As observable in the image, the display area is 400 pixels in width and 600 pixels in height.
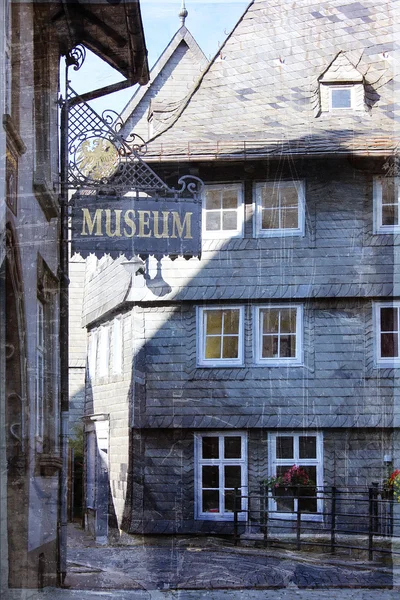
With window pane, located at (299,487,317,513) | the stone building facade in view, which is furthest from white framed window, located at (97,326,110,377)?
window pane, located at (299,487,317,513)

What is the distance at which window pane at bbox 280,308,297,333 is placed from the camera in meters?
4.08

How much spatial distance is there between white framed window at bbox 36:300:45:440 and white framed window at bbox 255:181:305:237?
101 cm

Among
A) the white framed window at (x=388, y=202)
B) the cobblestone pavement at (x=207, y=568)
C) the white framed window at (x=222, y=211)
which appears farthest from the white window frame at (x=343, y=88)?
the cobblestone pavement at (x=207, y=568)

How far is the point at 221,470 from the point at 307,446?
0.39m

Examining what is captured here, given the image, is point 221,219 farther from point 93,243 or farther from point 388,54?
point 388,54

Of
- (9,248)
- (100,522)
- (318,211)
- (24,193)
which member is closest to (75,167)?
(24,193)

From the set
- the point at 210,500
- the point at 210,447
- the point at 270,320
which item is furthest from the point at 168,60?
the point at 210,500

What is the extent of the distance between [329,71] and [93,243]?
1.32 meters

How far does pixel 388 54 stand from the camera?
4.25 metres

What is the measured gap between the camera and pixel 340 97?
4102 millimetres

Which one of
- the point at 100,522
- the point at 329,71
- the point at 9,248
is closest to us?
the point at 9,248

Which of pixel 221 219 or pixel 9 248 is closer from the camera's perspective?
pixel 9 248

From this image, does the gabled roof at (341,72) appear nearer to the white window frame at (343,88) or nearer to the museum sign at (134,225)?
the white window frame at (343,88)

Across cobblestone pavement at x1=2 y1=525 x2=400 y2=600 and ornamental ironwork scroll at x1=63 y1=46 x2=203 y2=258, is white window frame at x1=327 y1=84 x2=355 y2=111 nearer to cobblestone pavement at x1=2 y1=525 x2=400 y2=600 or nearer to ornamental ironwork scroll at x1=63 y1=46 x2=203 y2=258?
ornamental ironwork scroll at x1=63 y1=46 x2=203 y2=258
